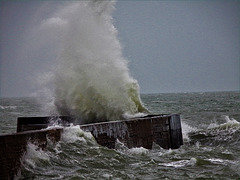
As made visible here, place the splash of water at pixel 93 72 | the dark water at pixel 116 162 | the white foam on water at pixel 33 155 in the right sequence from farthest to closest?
the splash of water at pixel 93 72 < the dark water at pixel 116 162 < the white foam on water at pixel 33 155

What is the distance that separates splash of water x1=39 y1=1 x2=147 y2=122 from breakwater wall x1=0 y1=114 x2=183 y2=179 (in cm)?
84

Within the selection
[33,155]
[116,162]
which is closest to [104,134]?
[116,162]

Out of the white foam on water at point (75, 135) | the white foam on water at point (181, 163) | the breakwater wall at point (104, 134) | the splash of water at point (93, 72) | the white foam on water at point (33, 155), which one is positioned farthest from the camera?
the splash of water at point (93, 72)

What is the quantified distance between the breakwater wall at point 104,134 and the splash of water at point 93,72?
84 centimetres

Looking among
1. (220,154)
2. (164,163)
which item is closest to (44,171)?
(164,163)

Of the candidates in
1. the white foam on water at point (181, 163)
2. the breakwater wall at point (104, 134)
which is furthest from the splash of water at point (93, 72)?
the white foam on water at point (181, 163)

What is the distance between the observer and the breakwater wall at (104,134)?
618cm

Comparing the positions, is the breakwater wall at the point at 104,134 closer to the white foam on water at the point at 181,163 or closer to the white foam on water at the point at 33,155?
the white foam on water at the point at 33,155

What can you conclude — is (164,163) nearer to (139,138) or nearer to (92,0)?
(139,138)

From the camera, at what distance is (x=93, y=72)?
→ 42.8ft

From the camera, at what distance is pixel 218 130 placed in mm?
15148

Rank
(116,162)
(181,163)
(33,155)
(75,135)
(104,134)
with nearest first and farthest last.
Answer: (33,155), (116,162), (75,135), (181,163), (104,134)

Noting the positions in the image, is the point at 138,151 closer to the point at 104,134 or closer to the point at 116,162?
the point at 104,134

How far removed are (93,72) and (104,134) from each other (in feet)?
14.8
